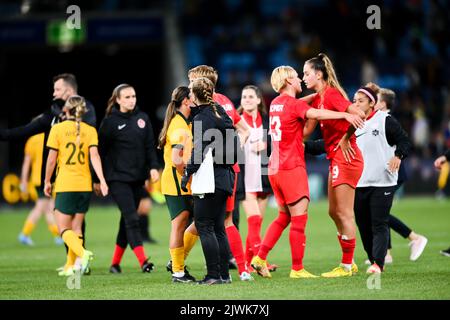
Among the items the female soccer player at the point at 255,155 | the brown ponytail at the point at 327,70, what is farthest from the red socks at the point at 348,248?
the brown ponytail at the point at 327,70

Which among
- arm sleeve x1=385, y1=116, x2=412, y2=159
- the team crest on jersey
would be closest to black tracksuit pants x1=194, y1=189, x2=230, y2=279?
arm sleeve x1=385, y1=116, x2=412, y2=159

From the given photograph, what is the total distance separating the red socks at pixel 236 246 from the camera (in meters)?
11.3

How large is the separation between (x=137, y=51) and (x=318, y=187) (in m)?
12.3

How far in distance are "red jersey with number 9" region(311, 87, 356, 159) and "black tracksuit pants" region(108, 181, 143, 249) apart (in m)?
2.77

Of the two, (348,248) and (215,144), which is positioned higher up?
(215,144)

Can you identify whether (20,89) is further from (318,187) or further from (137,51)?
(318,187)

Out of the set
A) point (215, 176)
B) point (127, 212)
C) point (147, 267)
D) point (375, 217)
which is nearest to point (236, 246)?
point (215, 176)

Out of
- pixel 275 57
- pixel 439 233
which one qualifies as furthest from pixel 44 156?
pixel 275 57

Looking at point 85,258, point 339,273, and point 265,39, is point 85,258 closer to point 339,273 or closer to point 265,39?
point 339,273

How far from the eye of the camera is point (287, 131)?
11086 millimetres

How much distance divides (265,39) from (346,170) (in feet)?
74.5

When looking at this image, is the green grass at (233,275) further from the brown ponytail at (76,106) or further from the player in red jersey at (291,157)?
the brown ponytail at (76,106)

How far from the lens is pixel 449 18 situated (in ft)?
106

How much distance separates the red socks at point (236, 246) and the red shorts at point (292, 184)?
838mm
